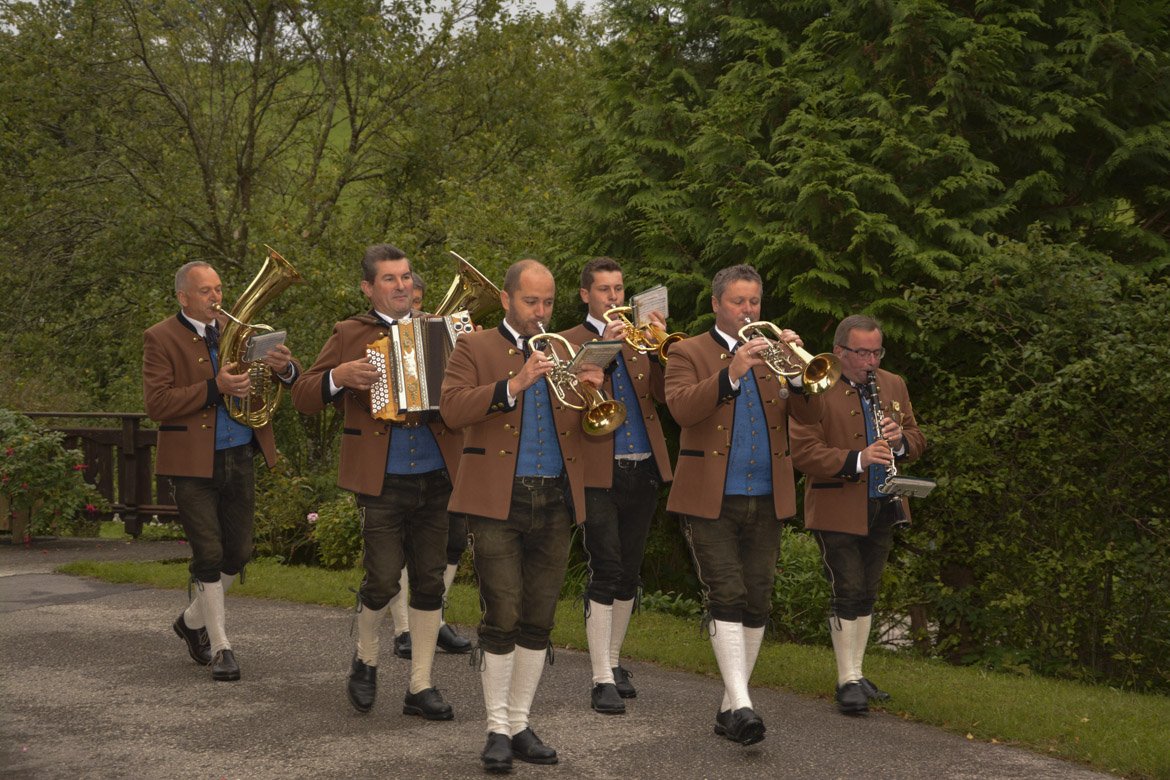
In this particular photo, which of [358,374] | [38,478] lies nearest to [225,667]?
[358,374]

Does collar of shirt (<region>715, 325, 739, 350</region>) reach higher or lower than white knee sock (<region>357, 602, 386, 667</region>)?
higher

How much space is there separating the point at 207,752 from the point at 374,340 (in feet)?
7.84

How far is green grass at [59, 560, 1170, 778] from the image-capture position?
21.5 ft

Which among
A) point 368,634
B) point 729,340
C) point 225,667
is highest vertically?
point 729,340

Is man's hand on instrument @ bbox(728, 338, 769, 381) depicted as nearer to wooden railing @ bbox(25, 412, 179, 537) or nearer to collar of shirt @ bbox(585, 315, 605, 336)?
collar of shirt @ bbox(585, 315, 605, 336)

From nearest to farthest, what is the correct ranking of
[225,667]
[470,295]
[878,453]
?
[878,453], [225,667], [470,295]

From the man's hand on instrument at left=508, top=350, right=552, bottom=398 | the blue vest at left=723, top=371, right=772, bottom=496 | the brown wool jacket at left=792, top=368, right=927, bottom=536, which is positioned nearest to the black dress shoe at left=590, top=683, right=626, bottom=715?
the blue vest at left=723, top=371, right=772, bottom=496

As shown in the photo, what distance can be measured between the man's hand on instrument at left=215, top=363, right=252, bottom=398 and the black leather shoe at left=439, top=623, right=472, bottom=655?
2.12m

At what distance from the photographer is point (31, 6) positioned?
21656mm

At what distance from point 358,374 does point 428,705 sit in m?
1.77

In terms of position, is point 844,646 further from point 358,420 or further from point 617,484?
point 358,420

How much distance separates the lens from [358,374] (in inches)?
273

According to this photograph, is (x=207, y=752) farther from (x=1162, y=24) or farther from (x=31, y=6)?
(x=31, y=6)

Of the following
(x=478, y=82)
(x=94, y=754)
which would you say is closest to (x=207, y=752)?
(x=94, y=754)
